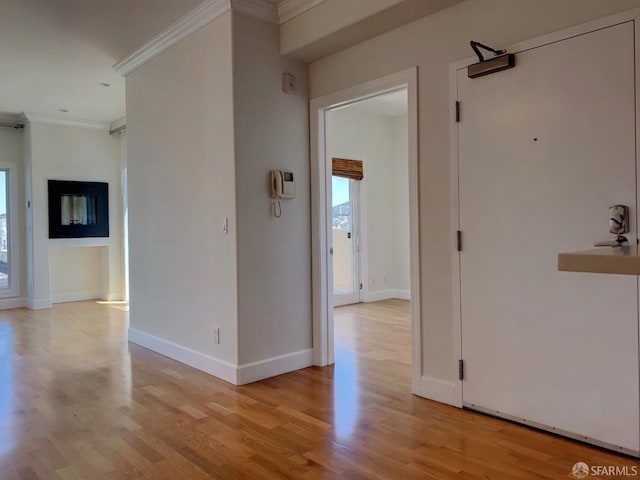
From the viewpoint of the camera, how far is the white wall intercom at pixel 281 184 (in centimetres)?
354

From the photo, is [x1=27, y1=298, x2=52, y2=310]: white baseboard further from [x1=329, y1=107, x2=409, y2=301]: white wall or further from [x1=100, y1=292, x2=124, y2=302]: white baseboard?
[x1=329, y1=107, x2=409, y2=301]: white wall

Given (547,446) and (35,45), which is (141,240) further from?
(547,446)

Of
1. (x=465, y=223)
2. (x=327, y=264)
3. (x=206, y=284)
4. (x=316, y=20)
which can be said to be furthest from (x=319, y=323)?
(x=316, y=20)

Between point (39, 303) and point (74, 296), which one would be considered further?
point (74, 296)

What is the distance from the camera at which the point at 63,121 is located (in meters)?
6.92

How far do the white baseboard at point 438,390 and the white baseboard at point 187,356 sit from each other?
1.27 meters

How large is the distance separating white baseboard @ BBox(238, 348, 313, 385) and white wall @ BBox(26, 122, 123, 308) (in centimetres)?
477

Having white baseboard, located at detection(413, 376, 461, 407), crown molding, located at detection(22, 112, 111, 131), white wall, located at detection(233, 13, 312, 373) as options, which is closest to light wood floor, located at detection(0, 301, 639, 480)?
white baseboard, located at detection(413, 376, 461, 407)

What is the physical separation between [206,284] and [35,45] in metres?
2.60

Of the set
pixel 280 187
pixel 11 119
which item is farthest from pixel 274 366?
pixel 11 119

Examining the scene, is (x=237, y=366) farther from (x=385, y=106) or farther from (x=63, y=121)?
(x=63, y=121)

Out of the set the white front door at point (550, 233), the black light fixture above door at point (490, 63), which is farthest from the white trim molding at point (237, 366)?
the black light fixture above door at point (490, 63)

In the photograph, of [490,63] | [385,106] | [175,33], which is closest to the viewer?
[490,63]

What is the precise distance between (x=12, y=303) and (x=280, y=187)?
550 centimetres
